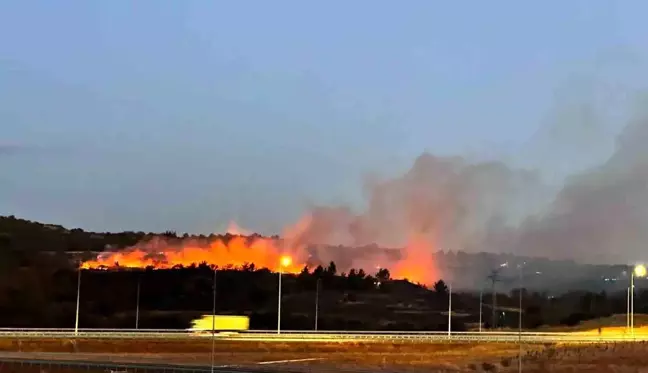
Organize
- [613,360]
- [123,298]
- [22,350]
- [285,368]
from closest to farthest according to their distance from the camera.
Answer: [285,368] → [613,360] → [22,350] → [123,298]

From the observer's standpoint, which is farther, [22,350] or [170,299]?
[170,299]

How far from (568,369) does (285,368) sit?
2181 centimetres

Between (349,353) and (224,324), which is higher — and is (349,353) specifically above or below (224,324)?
below

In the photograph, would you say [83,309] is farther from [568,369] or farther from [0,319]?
[568,369]

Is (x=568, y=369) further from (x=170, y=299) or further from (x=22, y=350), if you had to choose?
(x=170, y=299)

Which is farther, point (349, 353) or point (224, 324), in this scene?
point (224, 324)

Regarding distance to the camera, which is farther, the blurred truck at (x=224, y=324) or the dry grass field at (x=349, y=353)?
the blurred truck at (x=224, y=324)

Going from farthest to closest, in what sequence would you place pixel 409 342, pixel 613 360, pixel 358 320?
pixel 358 320 → pixel 409 342 → pixel 613 360

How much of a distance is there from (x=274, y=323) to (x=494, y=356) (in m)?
65.0

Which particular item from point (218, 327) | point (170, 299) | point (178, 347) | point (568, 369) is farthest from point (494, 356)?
point (170, 299)

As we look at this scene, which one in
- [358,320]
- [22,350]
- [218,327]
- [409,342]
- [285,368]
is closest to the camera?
[285,368]

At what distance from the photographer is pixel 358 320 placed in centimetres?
16550

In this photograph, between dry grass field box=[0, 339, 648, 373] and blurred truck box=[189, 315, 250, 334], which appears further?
blurred truck box=[189, 315, 250, 334]

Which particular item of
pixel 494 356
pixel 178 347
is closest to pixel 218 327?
pixel 178 347
